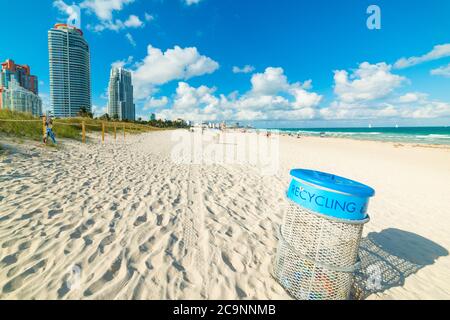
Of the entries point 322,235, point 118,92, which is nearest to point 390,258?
point 322,235

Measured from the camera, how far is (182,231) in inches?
134

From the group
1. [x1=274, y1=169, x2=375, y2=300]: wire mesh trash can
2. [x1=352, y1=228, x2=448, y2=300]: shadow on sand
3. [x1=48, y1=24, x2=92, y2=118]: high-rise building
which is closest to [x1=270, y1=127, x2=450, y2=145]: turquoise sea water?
[x1=352, y1=228, x2=448, y2=300]: shadow on sand

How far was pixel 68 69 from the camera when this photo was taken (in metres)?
64.6

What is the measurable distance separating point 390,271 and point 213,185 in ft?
14.6

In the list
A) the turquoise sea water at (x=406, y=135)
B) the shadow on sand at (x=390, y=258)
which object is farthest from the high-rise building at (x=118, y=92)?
the shadow on sand at (x=390, y=258)

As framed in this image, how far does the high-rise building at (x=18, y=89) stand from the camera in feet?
160

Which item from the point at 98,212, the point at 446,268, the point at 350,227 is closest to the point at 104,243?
the point at 98,212

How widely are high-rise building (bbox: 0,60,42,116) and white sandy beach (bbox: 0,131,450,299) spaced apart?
3822 cm

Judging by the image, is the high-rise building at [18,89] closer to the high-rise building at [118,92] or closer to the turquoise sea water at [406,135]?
the high-rise building at [118,92]

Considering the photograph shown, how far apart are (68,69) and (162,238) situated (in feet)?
279

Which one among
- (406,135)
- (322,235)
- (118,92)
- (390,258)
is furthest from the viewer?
(118,92)

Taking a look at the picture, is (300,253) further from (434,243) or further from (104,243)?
(434,243)

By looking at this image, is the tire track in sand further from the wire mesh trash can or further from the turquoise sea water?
the turquoise sea water

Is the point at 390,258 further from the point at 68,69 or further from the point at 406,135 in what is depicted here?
the point at 68,69
